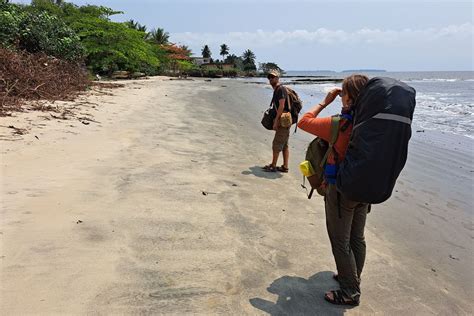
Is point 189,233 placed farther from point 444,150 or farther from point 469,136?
point 469,136

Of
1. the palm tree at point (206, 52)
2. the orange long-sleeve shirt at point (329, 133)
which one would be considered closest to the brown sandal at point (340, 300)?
the orange long-sleeve shirt at point (329, 133)

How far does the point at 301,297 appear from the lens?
10.6ft

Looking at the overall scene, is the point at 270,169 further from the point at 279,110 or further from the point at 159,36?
the point at 159,36

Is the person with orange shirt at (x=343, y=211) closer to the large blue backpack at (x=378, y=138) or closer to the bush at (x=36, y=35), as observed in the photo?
the large blue backpack at (x=378, y=138)

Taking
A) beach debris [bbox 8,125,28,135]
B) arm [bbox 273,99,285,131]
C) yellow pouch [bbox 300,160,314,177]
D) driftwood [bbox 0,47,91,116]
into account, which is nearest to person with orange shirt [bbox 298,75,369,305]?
yellow pouch [bbox 300,160,314,177]

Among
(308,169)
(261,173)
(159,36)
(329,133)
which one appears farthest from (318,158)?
(159,36)

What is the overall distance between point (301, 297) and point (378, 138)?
1485 mm

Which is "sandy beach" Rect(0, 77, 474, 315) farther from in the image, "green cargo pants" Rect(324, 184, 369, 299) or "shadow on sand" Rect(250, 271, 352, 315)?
"green cargo pants" Rect(324, 184, 369, 299)

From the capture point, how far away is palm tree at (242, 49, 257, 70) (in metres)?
125

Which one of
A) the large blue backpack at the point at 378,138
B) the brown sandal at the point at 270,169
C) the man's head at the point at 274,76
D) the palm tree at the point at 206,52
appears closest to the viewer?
the large blue backpack at the point at 378,138

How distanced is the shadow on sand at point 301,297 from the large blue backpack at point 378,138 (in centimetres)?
98

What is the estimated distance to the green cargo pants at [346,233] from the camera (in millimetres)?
3029

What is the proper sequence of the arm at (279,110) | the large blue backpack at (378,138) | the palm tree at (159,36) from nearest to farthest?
the large blue backpack at (378,138) < the arm at (279,110) < the palm tree at (159,36)

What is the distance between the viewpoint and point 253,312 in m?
2.97
